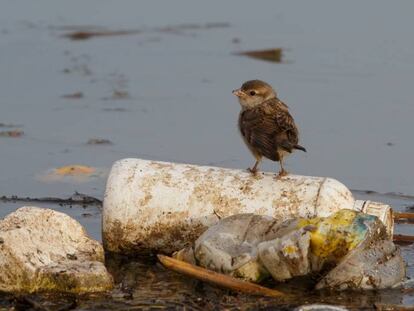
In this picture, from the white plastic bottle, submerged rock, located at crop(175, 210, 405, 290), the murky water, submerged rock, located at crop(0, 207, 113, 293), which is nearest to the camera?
submerged rock, located at crop(0, 207, 113, 293)

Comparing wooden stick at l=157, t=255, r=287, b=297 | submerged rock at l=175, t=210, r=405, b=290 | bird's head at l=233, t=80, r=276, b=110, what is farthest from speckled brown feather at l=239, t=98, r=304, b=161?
wooden stick at l=157, t=255, r=287, b=297

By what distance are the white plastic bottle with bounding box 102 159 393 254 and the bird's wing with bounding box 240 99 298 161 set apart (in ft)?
1.07

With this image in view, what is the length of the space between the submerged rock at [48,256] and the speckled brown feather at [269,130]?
1.44 m

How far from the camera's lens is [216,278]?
677 cm

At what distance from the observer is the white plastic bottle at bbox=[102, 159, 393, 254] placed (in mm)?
7422

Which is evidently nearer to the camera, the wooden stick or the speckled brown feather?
the wooden stick

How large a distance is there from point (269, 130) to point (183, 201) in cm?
93

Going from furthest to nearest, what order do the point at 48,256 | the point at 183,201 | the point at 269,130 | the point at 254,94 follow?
the point at 254,94 < the point at 269,130 < the point at 183,201 < the point at 48,256

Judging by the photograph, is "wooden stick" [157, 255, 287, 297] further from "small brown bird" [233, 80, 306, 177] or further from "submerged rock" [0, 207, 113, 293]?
"small brown bird" [233, 80, 306, 177]

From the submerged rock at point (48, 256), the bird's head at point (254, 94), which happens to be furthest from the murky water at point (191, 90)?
the bird's head at point (254, 94)

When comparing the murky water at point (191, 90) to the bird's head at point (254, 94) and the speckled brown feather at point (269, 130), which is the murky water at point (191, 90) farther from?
the speckled brown feather at point (269, 130)

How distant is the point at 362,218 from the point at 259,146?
48.3 inches

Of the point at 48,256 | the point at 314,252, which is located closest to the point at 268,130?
the point at 314,252

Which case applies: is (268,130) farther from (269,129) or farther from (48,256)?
(48,256)
